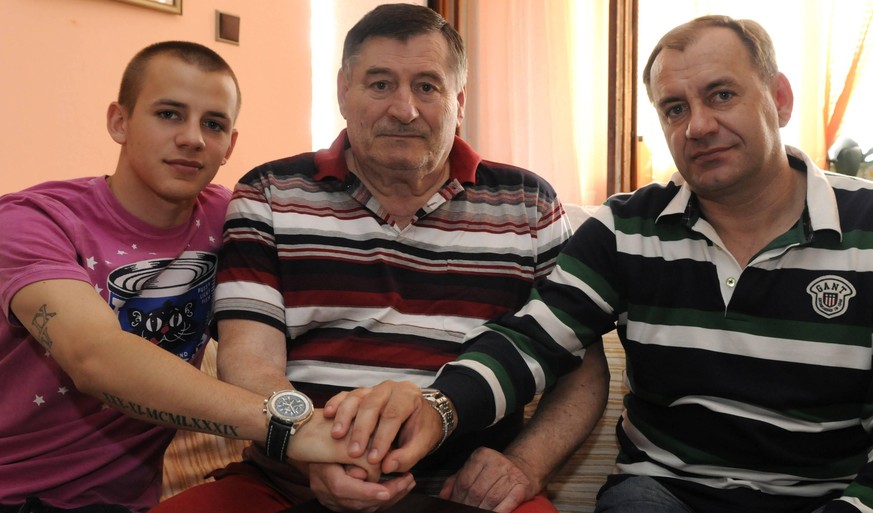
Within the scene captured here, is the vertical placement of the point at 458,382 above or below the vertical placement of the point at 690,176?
below

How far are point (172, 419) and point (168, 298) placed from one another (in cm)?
34

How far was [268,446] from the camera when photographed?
1.21 m

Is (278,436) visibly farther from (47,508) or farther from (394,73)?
(394,73)

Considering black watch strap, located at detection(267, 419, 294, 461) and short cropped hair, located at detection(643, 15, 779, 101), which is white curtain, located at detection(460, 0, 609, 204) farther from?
black watch strap, located at detection(267, 419, 294, 461)

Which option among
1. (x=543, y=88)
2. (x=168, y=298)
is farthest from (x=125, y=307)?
(x=543, y=88)

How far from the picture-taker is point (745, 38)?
1.42 metres

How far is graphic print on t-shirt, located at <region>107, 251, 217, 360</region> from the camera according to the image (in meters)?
1.43

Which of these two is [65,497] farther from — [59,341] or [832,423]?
[832,423]

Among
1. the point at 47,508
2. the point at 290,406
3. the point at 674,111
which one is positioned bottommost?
the point at 47,508

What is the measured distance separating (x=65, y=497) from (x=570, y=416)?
0.98 m

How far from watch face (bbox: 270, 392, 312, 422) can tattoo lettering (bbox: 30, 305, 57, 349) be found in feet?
1.26

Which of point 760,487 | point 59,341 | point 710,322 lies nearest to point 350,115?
point 59,341

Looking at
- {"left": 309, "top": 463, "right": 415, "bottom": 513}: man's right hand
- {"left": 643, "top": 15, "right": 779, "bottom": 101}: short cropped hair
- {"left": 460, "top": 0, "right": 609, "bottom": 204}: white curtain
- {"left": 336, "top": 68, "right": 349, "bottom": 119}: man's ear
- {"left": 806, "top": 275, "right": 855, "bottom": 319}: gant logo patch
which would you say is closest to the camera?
{"left": 309, "top": 463, "right": 415, "bottom": 513}: man's right hand

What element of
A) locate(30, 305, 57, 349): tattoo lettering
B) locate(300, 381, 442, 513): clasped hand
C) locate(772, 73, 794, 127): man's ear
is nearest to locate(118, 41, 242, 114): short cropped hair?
locate(30, 305, 57, 349): tattoo lettering
